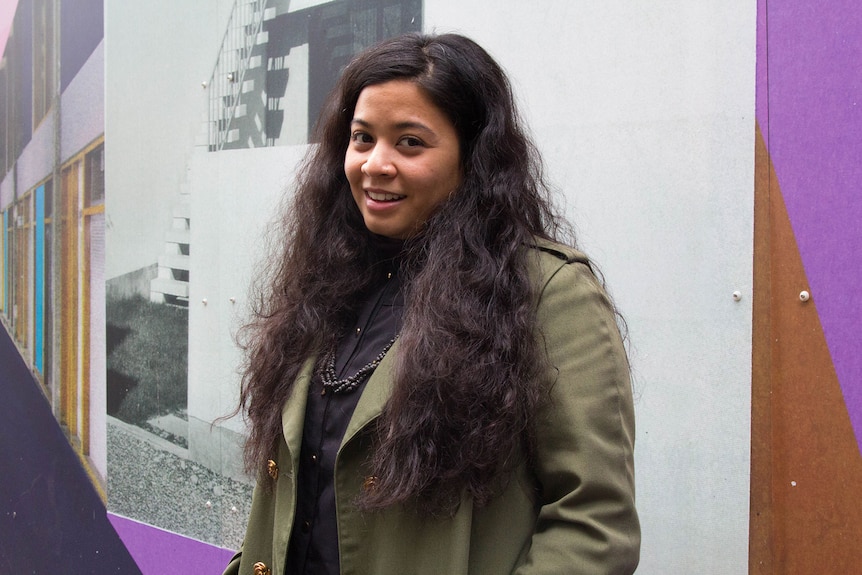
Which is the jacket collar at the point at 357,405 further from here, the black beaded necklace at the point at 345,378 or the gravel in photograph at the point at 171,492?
the gravel in photograph at the point at 171,492

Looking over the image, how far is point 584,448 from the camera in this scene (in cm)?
131

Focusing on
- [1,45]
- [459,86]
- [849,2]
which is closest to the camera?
[459,86]

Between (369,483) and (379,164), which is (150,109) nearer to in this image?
(379,164)

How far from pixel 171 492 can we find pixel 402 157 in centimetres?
250

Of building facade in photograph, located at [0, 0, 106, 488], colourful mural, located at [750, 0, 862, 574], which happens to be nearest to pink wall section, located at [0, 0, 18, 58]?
building facade in photograph, located at [0, 0, 106, 488]

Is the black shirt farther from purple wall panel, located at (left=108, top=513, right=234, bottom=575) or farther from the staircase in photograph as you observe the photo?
the staircase in photograph

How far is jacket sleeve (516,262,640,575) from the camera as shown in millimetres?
1306

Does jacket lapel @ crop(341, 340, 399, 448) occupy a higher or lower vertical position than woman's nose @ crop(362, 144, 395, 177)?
lower

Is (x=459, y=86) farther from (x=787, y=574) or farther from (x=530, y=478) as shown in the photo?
(x=787, y=574)

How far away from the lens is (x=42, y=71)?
4344mm

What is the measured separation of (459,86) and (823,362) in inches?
43.1

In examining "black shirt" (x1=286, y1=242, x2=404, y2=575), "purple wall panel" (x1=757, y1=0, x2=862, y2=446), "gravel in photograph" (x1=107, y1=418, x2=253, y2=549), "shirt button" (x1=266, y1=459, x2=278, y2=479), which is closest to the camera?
"black shirt" (x1=286, y1=242, x2=404, y2=575)

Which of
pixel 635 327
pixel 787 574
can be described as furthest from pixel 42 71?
pixel 787 574

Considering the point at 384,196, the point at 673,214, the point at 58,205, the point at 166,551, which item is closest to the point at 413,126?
the point at 384,196
